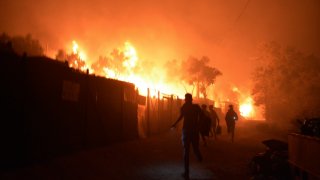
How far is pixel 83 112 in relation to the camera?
11.9 meters

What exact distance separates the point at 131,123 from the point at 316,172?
11269 millimetres

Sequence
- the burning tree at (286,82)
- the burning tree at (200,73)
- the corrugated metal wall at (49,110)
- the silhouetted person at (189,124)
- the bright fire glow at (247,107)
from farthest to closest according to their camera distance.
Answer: the bright fire glow at (247,107), the burning tree at (200,73), the burning tree at (286,82), the silhouetted person at (189,124), the corrugated metal wall at (49,110)

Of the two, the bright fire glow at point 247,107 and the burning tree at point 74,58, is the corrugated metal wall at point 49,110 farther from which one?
the bright fire glow at point 247,107

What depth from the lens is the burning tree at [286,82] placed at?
4538 cm

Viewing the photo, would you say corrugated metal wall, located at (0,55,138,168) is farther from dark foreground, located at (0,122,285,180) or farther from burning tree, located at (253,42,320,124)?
burning tree, located at (253,42,320,124)

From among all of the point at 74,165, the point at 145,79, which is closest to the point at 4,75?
the point at 74,165

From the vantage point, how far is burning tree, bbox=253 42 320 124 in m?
45.4

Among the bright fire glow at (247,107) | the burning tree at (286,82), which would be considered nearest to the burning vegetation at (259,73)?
the burning tree at (286,82)

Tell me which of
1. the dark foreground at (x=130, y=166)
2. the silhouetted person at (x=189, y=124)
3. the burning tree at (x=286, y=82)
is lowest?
the dark foreground at (x=130, y=166)

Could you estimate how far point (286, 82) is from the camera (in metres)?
56.5

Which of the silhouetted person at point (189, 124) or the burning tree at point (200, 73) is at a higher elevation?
the burning tree at point (200, 73)

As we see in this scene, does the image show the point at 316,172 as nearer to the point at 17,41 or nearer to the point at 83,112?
the point at 83,112

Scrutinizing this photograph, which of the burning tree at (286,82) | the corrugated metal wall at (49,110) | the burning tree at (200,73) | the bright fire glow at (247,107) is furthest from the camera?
the bright fire glow at (247,107)

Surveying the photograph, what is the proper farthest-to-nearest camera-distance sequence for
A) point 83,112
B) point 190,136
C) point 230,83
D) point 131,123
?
1. point 230,83
2. point 131,123
3. point 83,112
4. point 190,136
